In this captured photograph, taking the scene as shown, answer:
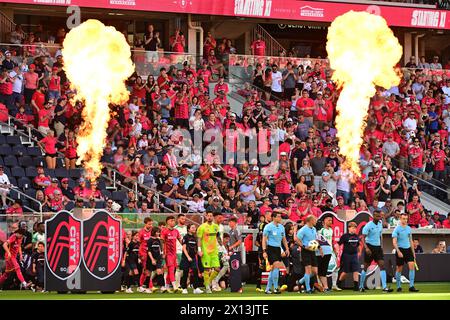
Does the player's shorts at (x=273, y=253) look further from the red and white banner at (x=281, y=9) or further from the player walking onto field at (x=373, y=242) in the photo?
the red and white banner at (x=281, y=9)

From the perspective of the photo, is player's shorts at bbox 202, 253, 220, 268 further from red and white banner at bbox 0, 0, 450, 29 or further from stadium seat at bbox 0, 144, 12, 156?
red and white banner at bbox 0, 0, 450, 29

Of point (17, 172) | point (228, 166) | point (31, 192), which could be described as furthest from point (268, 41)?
point (31, 192)

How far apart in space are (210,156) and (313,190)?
284 centimetres

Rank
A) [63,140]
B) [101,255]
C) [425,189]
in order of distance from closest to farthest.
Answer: [101,255]
[63,140]
[425,189]

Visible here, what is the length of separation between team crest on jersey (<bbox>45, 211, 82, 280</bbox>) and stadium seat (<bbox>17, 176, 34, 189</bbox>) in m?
4.74

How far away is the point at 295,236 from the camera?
1145 inches

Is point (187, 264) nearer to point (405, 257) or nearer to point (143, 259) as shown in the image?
point (143, 259)

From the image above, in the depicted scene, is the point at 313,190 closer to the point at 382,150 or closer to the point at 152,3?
the point at 382,150

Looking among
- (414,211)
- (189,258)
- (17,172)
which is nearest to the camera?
(189,258)

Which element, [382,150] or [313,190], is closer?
[313,190]

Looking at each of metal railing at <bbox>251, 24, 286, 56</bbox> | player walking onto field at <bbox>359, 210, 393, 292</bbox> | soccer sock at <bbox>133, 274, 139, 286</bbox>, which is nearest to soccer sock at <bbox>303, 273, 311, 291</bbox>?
player walking onto field at <bbox>359, 210, 393, 292</bbox>

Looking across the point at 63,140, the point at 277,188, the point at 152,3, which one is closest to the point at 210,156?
the point at 277,188

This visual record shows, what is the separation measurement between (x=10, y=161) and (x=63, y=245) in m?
6.01

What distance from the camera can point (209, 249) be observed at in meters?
28.4
